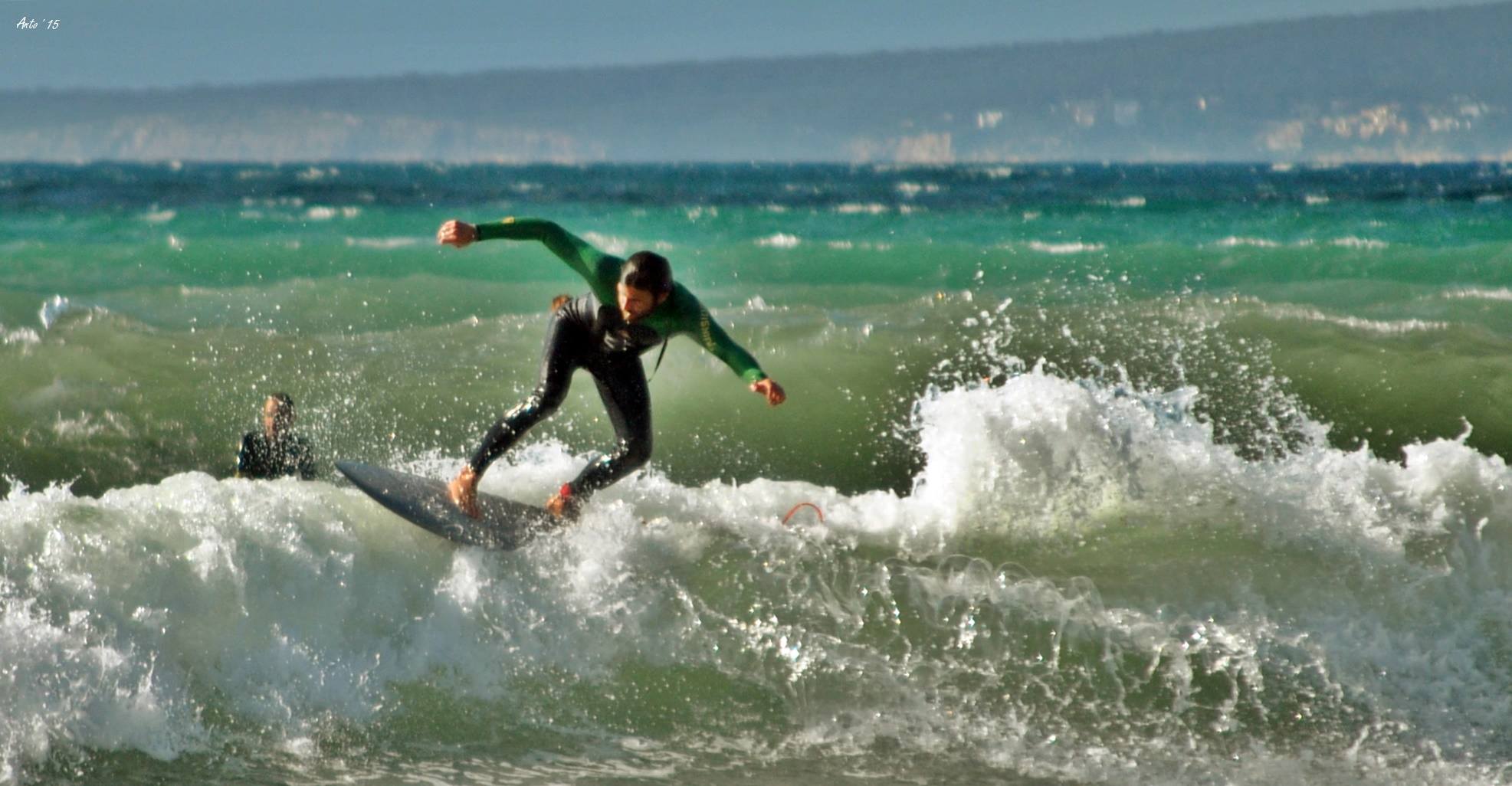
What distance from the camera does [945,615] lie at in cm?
580

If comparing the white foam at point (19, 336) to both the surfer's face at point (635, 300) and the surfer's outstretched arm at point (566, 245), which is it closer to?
the surfer's outstretched arm at point (566, 245)

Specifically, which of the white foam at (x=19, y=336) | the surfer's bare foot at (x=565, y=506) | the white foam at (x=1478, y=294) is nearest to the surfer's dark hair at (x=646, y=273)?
the surfer's bare foot at (x=565, y=506)

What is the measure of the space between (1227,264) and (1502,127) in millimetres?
94878

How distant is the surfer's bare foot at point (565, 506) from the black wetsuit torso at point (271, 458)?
1.89m

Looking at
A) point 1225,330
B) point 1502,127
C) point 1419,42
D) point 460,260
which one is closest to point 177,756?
point 1225,330

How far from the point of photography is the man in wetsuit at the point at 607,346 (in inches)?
208

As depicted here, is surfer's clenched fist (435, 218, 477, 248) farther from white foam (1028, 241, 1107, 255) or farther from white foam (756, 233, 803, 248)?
white foam (1028, 241, 1107, 255)

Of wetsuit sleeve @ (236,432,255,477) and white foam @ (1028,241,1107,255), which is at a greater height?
white foam @ (1028,241,1107,255)

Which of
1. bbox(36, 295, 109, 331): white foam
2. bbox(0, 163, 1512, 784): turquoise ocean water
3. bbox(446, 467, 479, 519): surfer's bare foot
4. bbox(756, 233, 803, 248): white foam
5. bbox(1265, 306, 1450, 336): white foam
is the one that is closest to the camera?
bbox(0, 163, 1512, 784): turquoise ocean water

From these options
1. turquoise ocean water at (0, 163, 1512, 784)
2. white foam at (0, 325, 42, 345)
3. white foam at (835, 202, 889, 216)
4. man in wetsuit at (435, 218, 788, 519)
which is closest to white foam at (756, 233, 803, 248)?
turquoise ocean water at (0, 163, 1512, 784)

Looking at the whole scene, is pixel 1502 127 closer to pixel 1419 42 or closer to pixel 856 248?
pixel 1419 42

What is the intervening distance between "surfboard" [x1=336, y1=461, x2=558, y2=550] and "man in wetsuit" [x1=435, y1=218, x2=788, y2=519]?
6 cm

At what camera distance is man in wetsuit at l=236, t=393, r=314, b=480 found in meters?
6.94

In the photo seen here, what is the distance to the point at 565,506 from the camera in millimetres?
5934
